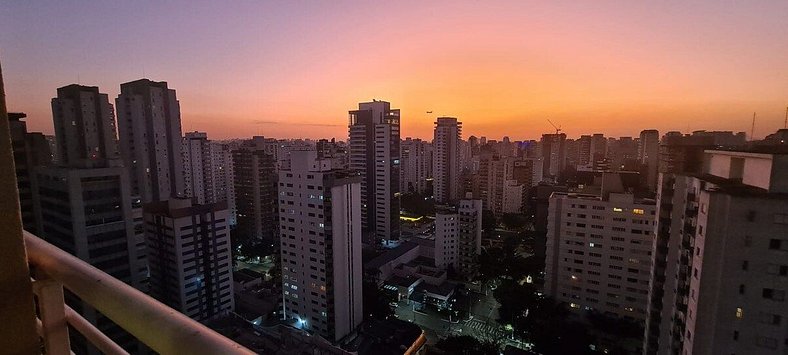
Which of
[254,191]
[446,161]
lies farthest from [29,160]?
[446,161]

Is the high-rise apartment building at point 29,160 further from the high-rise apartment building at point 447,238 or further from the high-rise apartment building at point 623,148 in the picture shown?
the high-rise apartment building at point 623,148

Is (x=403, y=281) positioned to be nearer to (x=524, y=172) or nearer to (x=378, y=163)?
(x=378, y=163)

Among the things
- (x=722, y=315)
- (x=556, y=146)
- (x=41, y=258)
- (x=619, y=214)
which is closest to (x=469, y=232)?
(x=619, y=214)

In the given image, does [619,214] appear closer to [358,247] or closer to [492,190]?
[358,247]

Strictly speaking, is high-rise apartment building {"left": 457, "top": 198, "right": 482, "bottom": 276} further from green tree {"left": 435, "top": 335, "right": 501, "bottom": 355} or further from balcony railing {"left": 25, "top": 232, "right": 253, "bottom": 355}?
balcony railing {"left": 25, "top": 232, "right": 253, "bottom": 355}

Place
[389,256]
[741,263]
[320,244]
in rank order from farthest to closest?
1. [389,256]
2. [320,244]
3. [741,263]

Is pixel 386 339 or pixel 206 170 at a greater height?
pixel 206 170

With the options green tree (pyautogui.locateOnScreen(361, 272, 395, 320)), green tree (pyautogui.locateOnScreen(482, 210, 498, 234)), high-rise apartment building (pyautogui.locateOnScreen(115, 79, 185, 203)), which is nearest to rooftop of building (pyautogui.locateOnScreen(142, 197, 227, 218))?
green tree (pyautogui.locateOnScreen(361, 272, 395, 320))
